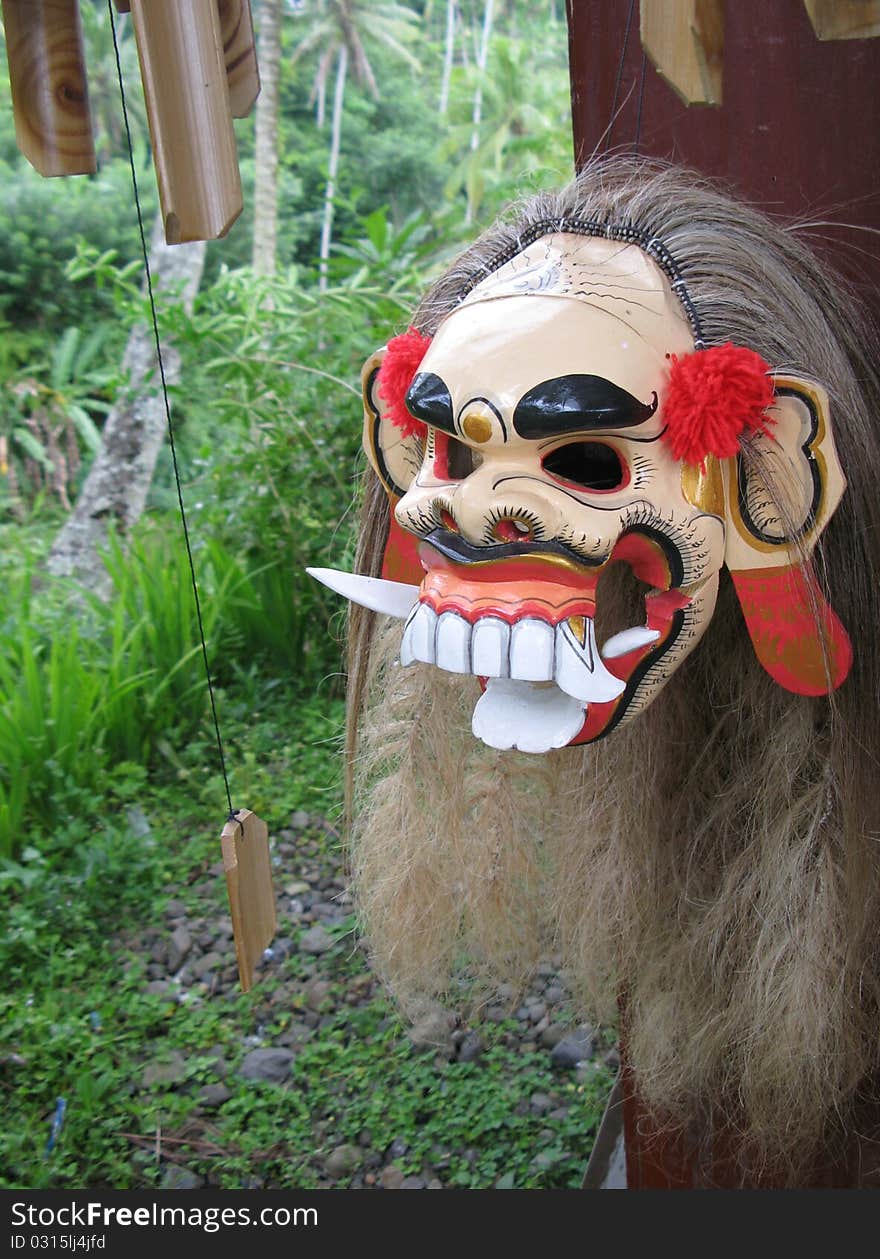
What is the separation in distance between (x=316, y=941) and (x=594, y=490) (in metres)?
1.52

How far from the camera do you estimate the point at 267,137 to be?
860cm

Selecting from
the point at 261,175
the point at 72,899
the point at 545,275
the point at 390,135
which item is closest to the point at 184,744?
the point at 72,899

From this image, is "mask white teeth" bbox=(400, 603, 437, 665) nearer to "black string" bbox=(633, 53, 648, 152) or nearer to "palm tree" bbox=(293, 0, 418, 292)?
"black string" bbox=(633, 53, 648, 152)

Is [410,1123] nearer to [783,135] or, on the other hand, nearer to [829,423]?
[829,423]

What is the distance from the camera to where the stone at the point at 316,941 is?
2135mm

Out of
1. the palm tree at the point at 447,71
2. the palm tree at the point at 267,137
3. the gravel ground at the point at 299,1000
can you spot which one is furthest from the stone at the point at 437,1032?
the palm tree at the point at 447,71

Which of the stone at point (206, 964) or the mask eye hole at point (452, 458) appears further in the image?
the stone at point (206, 964)

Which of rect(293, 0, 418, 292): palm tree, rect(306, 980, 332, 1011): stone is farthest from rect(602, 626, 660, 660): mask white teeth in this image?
rect(293, 0, 418, 292): palm tree

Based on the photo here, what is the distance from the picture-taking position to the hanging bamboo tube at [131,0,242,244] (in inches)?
30.8

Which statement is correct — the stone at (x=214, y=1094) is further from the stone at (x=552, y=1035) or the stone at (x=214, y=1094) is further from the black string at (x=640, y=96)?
the black string at (x=640, y=96)

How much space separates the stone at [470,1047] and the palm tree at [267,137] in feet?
23.5

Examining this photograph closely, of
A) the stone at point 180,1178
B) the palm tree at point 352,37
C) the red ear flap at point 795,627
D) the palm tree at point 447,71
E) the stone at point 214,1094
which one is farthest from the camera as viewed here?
the palm tree at point 447,71

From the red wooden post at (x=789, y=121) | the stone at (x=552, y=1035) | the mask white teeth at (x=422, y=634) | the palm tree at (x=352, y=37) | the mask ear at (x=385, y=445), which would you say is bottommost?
the stone at (x=552, y=1035)

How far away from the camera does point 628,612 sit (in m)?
1.03
